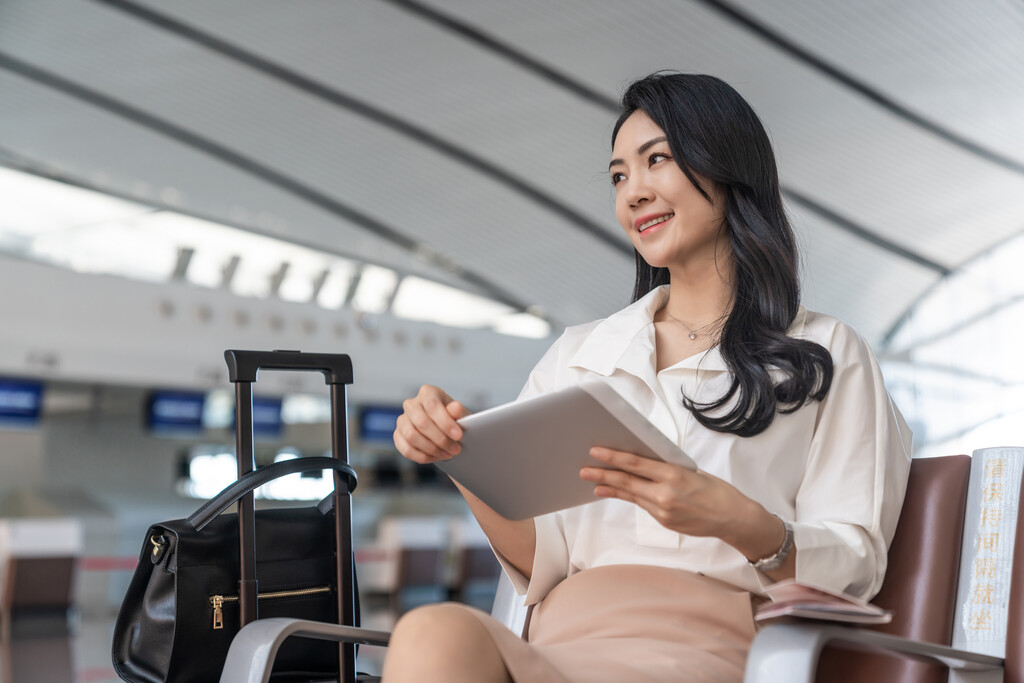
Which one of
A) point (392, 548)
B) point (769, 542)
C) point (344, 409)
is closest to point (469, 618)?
point (769, 542)

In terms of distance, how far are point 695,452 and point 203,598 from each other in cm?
92

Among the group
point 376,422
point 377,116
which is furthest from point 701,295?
point 377,116

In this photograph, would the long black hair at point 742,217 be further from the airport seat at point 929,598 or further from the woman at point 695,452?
the airport seat at point 929,598

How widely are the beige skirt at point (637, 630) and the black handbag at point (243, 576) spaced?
494mm

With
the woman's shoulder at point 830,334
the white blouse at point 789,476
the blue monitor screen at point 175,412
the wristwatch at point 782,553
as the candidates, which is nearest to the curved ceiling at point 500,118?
the blue monitor screen at point 175,412

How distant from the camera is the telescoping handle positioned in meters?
1.80

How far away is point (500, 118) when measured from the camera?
1692 cm

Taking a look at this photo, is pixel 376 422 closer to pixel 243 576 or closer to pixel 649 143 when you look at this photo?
pixel 243 576

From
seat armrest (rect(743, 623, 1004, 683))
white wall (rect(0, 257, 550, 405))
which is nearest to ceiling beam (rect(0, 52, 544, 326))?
white wall (rect(0, 257, 550, 405))

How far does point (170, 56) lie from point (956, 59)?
12068 mm

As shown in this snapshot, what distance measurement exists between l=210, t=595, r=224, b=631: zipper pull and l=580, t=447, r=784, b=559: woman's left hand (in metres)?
0.81

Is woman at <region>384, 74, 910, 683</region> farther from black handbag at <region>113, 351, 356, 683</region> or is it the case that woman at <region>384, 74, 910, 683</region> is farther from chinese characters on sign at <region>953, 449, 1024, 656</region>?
black handbag at <region>113, 351, 356, 683</region>

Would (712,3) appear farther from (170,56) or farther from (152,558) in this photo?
(152,558)

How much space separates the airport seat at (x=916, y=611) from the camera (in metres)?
1.52
